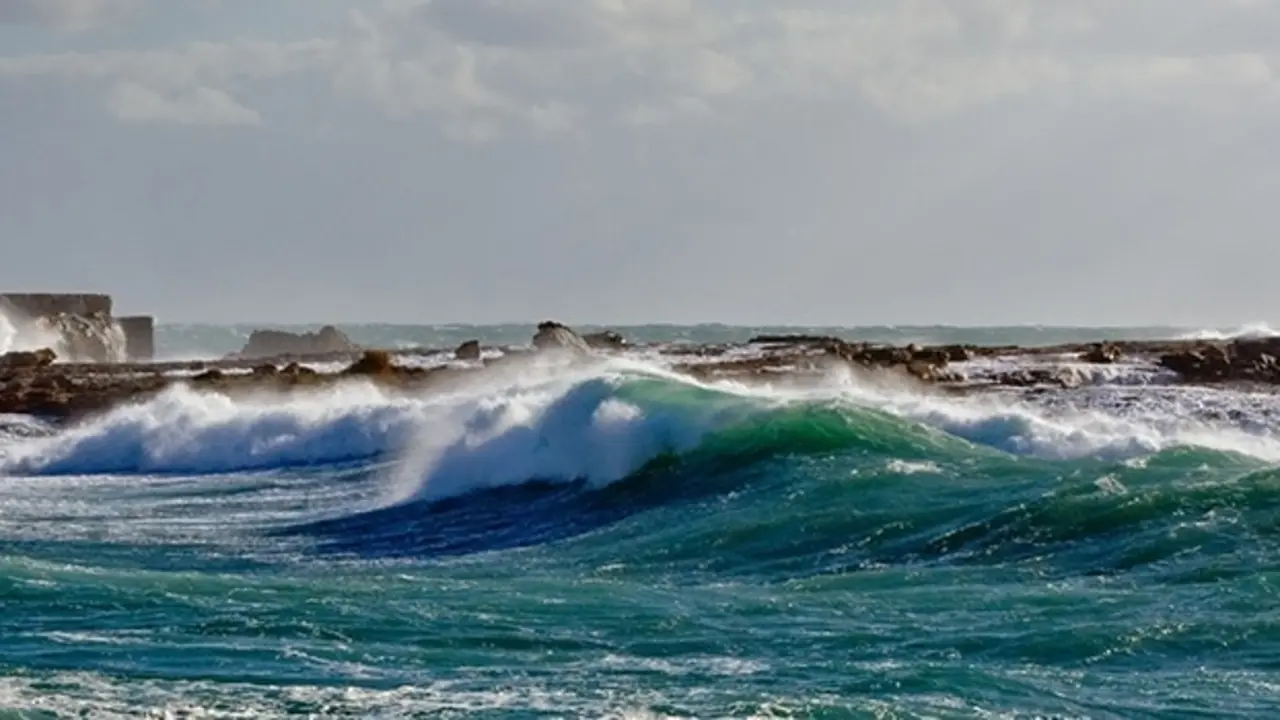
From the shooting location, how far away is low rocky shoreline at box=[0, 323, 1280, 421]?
36219 mm

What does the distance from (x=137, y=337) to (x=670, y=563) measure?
6133 centimetres

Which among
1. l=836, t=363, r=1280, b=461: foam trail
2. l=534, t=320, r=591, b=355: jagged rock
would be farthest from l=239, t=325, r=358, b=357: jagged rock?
l=836, t=363, r=1280, b=461: foam trail

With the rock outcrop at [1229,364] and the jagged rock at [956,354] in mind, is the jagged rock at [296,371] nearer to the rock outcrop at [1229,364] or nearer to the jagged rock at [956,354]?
the jagged rock at [956,354]

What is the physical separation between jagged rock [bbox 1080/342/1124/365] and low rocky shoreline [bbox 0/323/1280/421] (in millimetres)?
20

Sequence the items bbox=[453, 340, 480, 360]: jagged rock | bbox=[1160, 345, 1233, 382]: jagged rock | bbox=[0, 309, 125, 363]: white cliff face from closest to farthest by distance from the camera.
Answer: bbox=[1160, 345, 1233, 382]: jagged rock < bbox=[453, 340, 480, 360]: jagged rock < bbox=[0, 309, 125, 363]: white cliff face

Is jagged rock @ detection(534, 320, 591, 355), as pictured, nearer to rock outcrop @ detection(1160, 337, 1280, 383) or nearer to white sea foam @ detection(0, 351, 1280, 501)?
white sea foam @ detection(0, 351, 1280, 501)

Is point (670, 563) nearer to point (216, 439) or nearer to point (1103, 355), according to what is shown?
point (216, 439)

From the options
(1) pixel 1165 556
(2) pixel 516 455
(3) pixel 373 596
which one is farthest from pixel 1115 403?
(3) pixel 373 596

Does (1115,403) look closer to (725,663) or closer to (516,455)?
(516,455)

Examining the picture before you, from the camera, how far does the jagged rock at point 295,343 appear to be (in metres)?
75.3

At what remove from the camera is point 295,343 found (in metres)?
78.2

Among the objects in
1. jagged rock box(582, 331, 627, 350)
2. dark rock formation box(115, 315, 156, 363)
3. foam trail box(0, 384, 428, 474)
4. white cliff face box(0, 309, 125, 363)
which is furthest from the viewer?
dark rock formation box(115, 315, 156, 363)

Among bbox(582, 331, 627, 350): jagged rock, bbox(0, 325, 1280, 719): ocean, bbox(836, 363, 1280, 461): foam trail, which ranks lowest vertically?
bbox(0, 325, 1280, 719): ocean

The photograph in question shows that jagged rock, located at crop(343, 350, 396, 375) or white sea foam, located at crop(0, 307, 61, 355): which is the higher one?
white sea foam, located at crop(0, 307, 61, 355)
